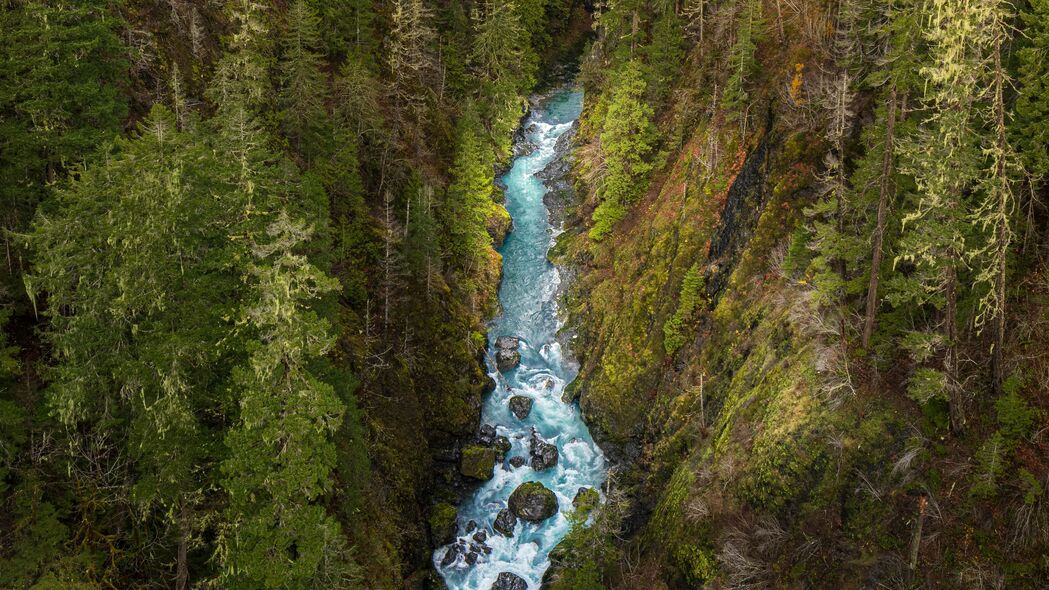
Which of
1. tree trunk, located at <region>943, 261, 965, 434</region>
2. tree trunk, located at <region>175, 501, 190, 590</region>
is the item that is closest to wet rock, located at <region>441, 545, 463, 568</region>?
tree trunk, located at <region>175, 501, 190, 590</region>

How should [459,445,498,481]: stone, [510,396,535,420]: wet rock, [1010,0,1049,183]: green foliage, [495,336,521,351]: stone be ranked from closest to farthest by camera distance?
1. [1010,0,1049,183]: green foliage
2. [459,445,498,481]: stone
3. [510,396,535,420]: wet rock
4. [495,336,521,351]: stone

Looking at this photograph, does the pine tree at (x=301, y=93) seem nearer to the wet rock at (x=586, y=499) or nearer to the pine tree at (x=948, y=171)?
the wet rock at (x=586, y=499)

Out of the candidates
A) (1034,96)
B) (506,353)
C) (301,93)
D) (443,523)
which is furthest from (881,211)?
(301,93)

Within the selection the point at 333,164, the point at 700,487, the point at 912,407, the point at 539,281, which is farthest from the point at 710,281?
the point at 333,164

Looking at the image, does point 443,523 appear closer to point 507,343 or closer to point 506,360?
point 506,360

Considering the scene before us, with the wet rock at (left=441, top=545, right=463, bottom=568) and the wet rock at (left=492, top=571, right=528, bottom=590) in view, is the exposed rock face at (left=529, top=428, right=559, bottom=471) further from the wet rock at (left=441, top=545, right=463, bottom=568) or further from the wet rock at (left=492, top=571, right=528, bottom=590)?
the wet rock at (left=492, top=571, right=528, bottom=590)

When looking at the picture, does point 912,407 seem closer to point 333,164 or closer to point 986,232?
point 986,232
